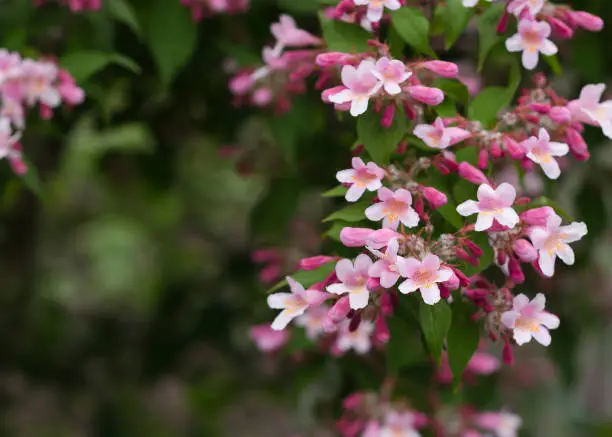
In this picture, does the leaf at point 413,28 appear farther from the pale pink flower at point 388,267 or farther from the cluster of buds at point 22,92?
the cluster of buds at point 22,92

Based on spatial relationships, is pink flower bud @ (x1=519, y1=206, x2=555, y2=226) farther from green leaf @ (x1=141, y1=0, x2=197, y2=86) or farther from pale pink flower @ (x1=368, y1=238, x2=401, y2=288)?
green leaf @ (x1=141, y1=0, x2=197, y2=86)

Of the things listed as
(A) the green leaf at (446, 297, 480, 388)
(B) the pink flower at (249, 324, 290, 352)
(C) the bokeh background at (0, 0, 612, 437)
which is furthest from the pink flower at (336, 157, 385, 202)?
(B) the pink flower at (249, 324, 290, 352)

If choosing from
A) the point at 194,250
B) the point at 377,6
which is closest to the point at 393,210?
the point at 377,6

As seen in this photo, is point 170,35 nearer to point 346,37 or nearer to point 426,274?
point 346,37

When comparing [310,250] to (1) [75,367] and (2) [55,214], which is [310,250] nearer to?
(1) [75,367]

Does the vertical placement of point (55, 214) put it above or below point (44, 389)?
below

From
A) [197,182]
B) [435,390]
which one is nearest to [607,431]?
[435,390]
